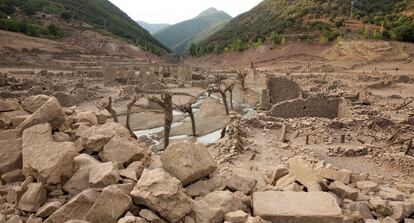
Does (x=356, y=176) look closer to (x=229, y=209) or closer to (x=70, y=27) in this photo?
(x=229, y=209)

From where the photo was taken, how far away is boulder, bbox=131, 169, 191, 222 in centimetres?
427

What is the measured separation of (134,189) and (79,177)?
3.38 feet

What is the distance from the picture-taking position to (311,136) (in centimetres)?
1366

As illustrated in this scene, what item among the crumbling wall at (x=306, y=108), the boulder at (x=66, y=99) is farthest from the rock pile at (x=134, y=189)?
the boulder at (x=66, y=99)

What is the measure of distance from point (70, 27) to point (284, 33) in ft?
150

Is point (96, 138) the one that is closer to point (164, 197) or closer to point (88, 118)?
point (88, 118)

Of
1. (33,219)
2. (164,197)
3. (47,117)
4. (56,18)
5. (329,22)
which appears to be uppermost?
(56,18)

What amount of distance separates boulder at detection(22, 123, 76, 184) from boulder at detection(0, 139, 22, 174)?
27 cm

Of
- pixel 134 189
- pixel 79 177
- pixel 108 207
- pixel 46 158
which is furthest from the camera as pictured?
pixel 79 177

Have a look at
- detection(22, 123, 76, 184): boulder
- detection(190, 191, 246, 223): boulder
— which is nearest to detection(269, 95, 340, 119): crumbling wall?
detection(190, 191, 246, 223): boulder

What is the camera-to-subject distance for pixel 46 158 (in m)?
4.89

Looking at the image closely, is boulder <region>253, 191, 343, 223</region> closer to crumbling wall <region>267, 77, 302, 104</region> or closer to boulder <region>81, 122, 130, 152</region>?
boulder <region>81, 122, 130, 152</region>

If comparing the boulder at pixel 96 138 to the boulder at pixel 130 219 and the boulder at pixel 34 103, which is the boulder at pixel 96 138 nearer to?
the boulder at pixel 34 103

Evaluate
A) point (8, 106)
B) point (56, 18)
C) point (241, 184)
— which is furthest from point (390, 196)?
point (56, 18)
